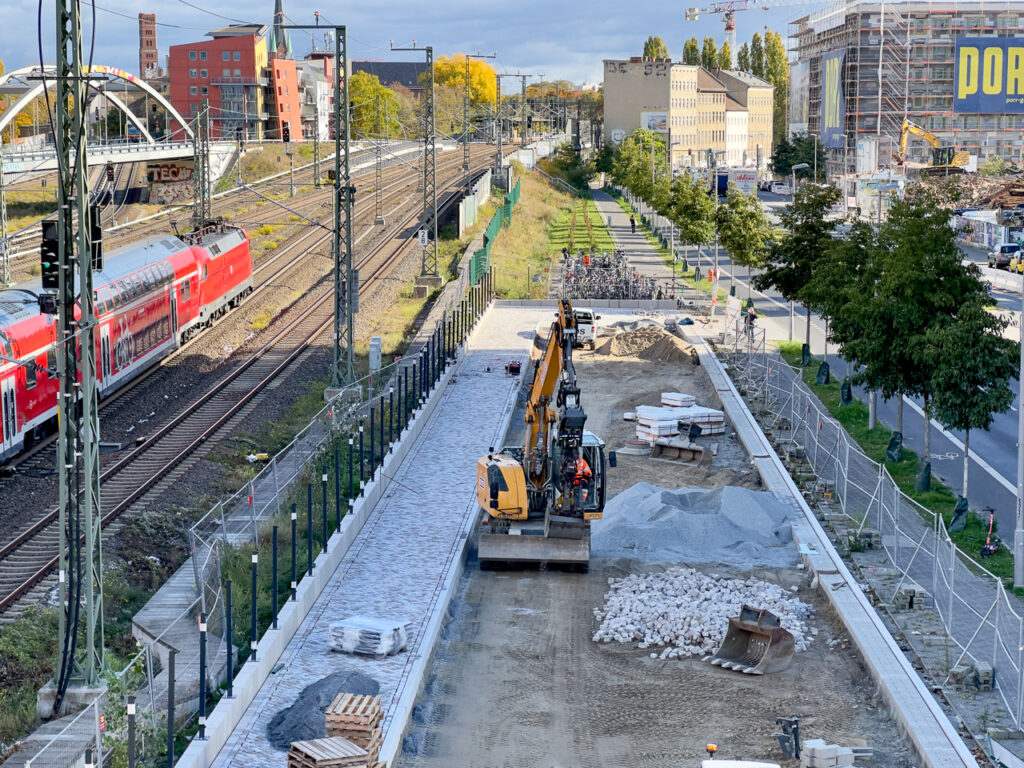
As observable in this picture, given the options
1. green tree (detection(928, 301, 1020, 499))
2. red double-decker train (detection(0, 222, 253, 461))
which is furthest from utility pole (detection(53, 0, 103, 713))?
green tree (detection(928, 301, 1020, 499))

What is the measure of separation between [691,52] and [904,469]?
574ft

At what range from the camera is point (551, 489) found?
2341cm

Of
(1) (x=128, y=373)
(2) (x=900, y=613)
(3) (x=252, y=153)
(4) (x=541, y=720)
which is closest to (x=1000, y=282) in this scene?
(1) (x=128, y=373)

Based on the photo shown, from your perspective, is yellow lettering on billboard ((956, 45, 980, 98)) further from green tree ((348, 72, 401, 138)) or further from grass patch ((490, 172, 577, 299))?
green tree ((348, 72, 401, 138))

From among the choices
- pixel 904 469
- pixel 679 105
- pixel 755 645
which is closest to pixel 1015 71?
pixel 679 105

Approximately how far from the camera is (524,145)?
143 meters

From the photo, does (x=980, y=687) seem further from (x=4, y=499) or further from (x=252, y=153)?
(x=252, y=153)

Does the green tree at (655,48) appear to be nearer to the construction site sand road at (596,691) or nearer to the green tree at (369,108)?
the green tree at (369,108)

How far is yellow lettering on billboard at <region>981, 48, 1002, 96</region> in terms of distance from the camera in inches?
5032

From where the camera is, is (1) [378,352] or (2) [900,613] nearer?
(2) [900,613]

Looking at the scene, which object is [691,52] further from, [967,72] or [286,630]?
[286,630]

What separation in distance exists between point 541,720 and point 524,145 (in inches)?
5083

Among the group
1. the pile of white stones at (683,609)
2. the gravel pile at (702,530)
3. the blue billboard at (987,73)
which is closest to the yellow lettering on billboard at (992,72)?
the blue billboard at (987,73)

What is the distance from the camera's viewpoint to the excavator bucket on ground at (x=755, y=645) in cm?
1908
